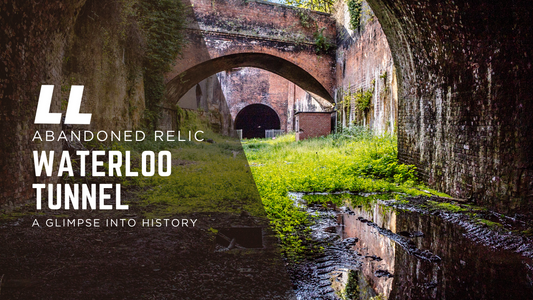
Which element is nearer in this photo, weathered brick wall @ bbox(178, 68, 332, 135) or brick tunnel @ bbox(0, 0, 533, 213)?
brick tunnel @ bbox(0, 0, 533, 213)

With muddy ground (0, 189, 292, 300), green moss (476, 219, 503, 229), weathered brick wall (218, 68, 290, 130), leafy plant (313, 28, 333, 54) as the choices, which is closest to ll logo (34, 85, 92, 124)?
muddy ground (0, 189, 292, 300)

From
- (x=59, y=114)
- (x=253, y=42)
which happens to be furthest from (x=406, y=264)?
(x=253, y=42)

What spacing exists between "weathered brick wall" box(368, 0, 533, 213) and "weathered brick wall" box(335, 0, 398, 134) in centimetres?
352

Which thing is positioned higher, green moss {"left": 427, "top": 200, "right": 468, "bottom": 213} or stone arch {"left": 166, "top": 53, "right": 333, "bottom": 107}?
stone arch {"left": 166, "top": 53, "right": 333, "bottom": 107}

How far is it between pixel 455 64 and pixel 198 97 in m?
19.6

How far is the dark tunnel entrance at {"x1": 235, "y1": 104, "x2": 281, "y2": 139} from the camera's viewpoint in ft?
107

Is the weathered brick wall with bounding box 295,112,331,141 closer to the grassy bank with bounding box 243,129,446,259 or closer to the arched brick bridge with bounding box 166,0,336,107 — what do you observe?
the arched brick bridge with bounding box 166,0,336,107

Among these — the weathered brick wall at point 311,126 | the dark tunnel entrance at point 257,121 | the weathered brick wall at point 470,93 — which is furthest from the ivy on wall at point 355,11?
the dark tunnel entrance at point 257,121

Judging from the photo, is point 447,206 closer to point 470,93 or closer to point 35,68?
point 470,93

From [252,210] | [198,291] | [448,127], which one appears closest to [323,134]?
[448,127]

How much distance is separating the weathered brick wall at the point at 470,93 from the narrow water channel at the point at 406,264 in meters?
0.87

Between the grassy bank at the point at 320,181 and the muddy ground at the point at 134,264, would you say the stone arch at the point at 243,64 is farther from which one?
the muddy ground at the point at 134,264

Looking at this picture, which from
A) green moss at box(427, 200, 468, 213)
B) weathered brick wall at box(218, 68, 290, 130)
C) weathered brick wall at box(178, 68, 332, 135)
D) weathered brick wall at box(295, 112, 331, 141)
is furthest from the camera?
weathered brick wall at box(218, 68, 290, 130)

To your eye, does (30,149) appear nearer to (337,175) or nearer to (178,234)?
(178,234)
